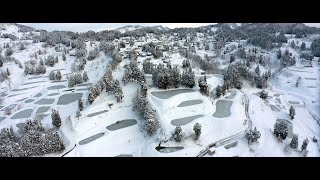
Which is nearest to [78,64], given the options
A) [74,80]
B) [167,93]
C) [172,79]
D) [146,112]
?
[74,80]

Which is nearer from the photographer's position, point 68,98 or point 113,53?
point 68,98

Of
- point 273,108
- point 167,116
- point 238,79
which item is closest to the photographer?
point 167,116

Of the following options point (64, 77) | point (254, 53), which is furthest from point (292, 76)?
point (64, 77)

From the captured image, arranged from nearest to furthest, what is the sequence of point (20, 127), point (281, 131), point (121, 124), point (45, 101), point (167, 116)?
point (281, 131) → point (167, 116) → point (121, 124) → point (20, 127) → point (45, 101)

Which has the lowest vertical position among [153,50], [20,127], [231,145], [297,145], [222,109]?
[297,145]

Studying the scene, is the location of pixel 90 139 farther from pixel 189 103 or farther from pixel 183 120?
pixel 189 103
